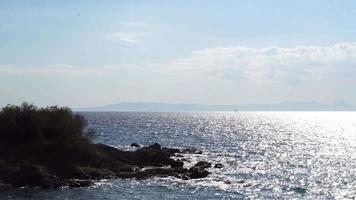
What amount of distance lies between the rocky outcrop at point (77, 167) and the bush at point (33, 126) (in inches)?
106

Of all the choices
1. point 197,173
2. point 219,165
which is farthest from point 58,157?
point 219,165

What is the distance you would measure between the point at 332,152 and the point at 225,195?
5956 cm

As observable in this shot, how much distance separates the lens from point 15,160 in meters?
63.0

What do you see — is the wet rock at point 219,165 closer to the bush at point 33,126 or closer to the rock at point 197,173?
the rock at point 197,173

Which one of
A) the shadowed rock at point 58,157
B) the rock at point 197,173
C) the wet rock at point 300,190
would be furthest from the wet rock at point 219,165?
the wet rock at point 300,190

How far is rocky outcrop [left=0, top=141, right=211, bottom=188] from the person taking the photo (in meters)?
57.1

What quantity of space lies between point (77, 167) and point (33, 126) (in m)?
11.3

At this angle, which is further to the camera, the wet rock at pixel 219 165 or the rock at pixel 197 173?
the wet rock at pixel 219 165

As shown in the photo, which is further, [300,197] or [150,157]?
[150,157]

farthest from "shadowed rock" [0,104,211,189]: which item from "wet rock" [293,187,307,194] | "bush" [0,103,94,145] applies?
"wet rock" [293,187,307,194]

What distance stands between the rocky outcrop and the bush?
2.68 metres

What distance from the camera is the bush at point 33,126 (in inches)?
2756

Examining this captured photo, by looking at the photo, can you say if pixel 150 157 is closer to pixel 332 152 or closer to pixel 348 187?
pixel 348 187

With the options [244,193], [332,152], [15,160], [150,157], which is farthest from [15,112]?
[332,152]
